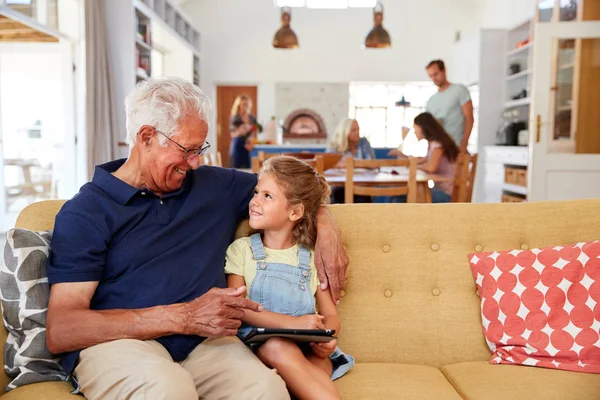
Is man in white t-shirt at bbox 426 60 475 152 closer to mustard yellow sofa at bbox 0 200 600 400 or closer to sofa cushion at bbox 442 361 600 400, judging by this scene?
mustard yellow sofa at bbox 0 200 600 400

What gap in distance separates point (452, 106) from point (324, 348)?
Result: 474 centimetres

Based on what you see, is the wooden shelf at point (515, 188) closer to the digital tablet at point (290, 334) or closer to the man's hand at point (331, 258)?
the man's hand at point (331, 258)

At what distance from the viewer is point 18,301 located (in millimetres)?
1421

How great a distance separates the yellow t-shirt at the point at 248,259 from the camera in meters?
1.77

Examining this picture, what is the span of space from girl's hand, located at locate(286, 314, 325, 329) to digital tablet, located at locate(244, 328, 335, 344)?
10 centimetres

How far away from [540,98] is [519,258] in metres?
3.86

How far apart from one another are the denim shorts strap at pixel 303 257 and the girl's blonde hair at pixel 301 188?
1cm

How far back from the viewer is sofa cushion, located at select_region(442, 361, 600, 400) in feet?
5.05

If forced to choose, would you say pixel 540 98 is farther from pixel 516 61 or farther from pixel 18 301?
pixel 18 301

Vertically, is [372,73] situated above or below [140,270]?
above

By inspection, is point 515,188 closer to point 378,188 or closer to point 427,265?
point 378,188

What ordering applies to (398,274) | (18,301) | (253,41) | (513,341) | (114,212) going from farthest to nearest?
1. (253,41)
2. (398,274)
3. (513,341)
4. (114,212)
5. (18,301)

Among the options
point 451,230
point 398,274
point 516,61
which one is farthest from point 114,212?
point 516,61

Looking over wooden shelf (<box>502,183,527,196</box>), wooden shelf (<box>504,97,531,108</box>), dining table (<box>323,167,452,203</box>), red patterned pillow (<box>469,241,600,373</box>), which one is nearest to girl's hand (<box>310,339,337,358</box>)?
red patterned pillow (<box>469,241,600,373</box>)
